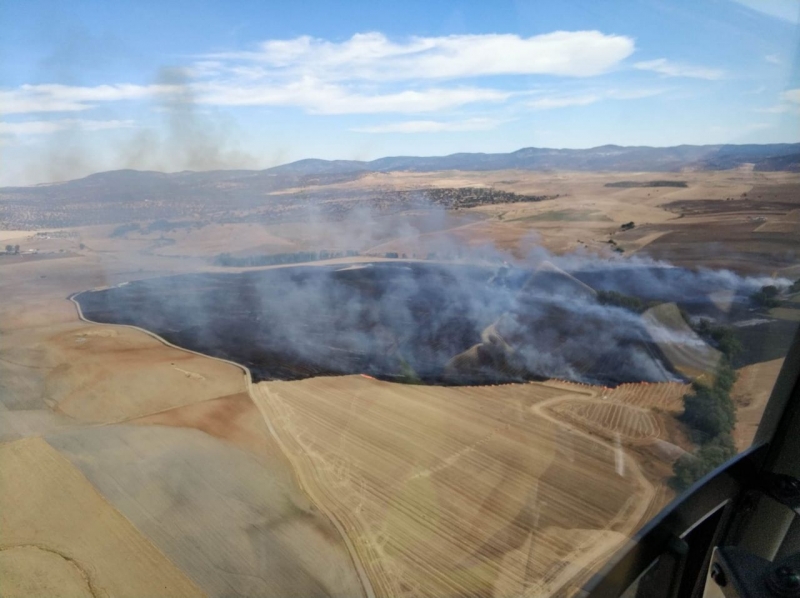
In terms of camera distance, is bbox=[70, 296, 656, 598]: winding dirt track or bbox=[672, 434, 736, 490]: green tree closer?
bbox=[70, 296, 656, 598]: winding dirt track

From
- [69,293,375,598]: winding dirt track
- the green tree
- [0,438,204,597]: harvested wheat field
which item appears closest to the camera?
[0,438,204,597]: harvested wheat field

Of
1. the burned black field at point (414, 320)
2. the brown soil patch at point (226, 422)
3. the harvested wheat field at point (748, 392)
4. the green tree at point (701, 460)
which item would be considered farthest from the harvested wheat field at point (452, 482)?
the burned black field at point (414, 320)

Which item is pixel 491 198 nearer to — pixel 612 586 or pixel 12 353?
pixel 12 353

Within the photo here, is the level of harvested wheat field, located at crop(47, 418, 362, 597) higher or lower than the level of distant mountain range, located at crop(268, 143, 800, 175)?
lower

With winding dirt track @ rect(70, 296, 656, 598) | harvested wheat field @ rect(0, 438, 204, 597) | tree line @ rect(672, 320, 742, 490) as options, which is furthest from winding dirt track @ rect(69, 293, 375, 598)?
tree line @ rect(672, 320, 742, 490)

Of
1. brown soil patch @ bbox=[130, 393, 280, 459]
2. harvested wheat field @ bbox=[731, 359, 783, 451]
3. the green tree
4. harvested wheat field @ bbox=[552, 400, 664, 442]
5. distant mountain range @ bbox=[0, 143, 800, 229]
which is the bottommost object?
harvested wheat field @ bbox=[552, 400, 664, 442]

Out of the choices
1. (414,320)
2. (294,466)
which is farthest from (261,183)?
(294,466)

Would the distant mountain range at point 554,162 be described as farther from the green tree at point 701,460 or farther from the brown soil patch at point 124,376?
the green tree at point 701,460

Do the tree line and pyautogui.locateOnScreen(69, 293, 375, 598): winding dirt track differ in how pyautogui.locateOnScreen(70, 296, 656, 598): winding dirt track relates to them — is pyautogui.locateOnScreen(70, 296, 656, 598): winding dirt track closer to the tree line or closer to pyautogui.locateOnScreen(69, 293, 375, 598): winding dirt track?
pyautogui.locateOnScreen(69, 293, 375, 598): winding dirt track
